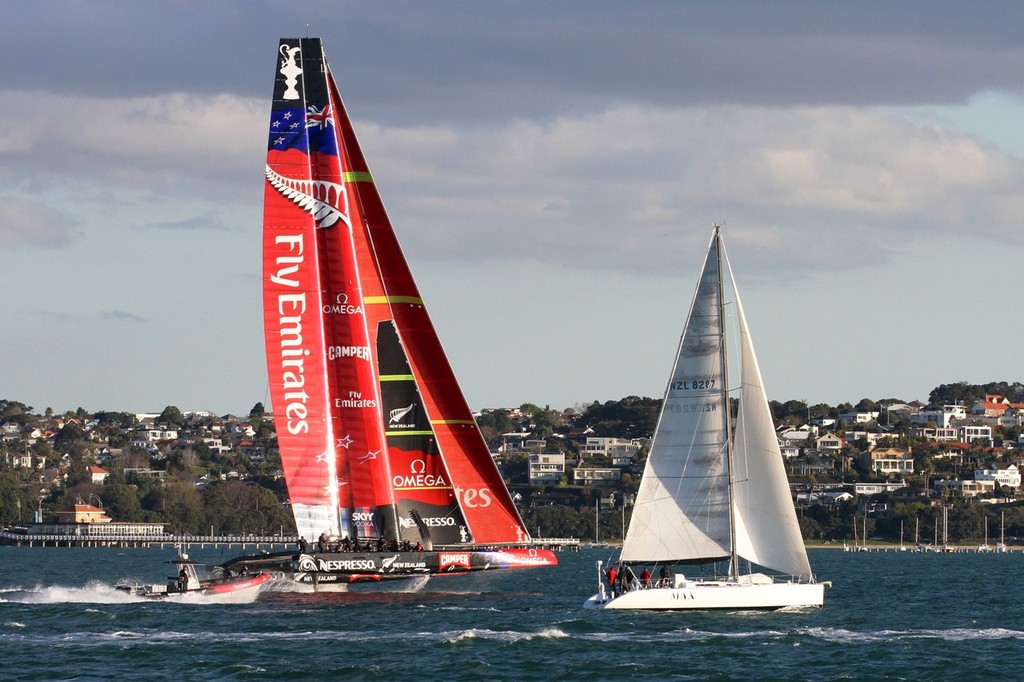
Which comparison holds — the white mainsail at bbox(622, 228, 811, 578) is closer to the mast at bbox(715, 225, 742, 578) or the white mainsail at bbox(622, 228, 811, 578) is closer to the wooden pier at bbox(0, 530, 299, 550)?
the mast at bbox(715, 225, 742, 578)

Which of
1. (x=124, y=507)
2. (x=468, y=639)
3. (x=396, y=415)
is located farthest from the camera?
(x=124, y=507)

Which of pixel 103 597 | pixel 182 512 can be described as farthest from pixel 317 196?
pixel 182 512

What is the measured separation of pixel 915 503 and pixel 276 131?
144 m

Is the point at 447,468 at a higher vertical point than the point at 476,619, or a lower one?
higher

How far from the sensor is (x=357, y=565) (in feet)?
171

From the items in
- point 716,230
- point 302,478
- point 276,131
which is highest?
point 276,131

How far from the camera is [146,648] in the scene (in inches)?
1649

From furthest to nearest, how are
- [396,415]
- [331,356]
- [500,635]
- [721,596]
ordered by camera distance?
[396,415] < [331,356] < [721,596] < [500,635]

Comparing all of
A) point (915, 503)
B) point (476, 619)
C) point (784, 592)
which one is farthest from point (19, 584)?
point (915, 503)

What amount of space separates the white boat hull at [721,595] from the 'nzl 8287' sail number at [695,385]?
4.65m

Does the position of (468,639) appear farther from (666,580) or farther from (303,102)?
(303,102)

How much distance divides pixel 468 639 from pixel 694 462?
25.9ft

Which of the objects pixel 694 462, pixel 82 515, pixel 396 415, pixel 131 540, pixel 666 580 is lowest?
pixel 131 540

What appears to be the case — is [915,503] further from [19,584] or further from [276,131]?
[276,131]
